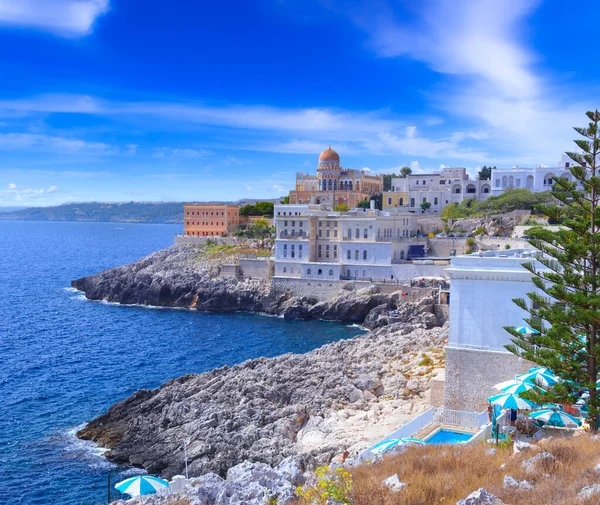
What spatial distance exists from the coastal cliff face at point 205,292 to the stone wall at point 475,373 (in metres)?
30.2

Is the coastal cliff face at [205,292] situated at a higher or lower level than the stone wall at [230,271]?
lower

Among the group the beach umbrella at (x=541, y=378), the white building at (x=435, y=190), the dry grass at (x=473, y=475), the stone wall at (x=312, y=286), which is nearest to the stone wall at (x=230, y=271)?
the stone wall at (x=312, y=286)

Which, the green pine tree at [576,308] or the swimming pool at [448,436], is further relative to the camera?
the swimming pool at [448,436]

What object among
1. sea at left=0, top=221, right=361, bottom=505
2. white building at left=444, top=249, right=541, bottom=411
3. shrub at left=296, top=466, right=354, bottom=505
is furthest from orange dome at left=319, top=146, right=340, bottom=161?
shrub at left=296, top=466, right=354, bottom=505

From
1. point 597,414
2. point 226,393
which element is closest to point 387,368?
point 226,393

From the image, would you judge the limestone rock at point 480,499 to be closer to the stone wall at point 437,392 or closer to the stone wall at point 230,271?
the stone wall at point 437,392

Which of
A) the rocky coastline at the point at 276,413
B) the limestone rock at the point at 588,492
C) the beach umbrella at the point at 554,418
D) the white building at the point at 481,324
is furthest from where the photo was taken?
the rocky coastline at the point at 276,413

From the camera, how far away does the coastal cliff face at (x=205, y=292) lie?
5325 cm

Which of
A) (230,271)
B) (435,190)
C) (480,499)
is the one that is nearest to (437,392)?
(480,499)

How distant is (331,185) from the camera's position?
83.2m

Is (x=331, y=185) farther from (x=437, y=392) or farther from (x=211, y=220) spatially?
(x=437, y=392)

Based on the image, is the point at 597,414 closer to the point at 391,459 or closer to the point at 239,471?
the point at 391,459

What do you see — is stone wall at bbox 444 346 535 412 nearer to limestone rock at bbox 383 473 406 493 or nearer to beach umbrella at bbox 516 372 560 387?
beach umbrella at bbox 516 372 560 387

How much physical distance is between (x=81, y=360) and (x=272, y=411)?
61.2ft
